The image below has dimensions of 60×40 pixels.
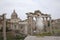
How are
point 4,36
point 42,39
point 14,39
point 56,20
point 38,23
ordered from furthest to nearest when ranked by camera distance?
point 56,20 → point 14,39 → point 4,36 → point 38,23 → point 42,39

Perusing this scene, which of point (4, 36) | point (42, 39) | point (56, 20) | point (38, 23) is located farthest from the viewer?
point (56, 20)

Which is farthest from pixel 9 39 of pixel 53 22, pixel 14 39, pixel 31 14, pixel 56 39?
pixel 56 39

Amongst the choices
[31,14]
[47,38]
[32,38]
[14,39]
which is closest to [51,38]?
[47,38]

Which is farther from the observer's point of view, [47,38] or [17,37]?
[17,37]

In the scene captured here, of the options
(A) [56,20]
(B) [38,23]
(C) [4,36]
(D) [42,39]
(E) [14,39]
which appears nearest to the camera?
(D) [42,39]

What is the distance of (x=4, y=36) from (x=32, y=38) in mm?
5557

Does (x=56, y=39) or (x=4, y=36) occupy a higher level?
(x=56, y=39)

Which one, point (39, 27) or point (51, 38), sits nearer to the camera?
point (51, 38)

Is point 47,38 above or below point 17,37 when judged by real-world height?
above

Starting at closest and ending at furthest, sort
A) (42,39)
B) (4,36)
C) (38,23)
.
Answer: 1. (42,39)
2. (38,23)
3. (4,36)

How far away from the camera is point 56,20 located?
48.5 feet

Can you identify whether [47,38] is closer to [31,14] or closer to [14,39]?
[31,14]

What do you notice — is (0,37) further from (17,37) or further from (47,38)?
(47,38)

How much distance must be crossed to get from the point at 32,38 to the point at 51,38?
0.65 m
